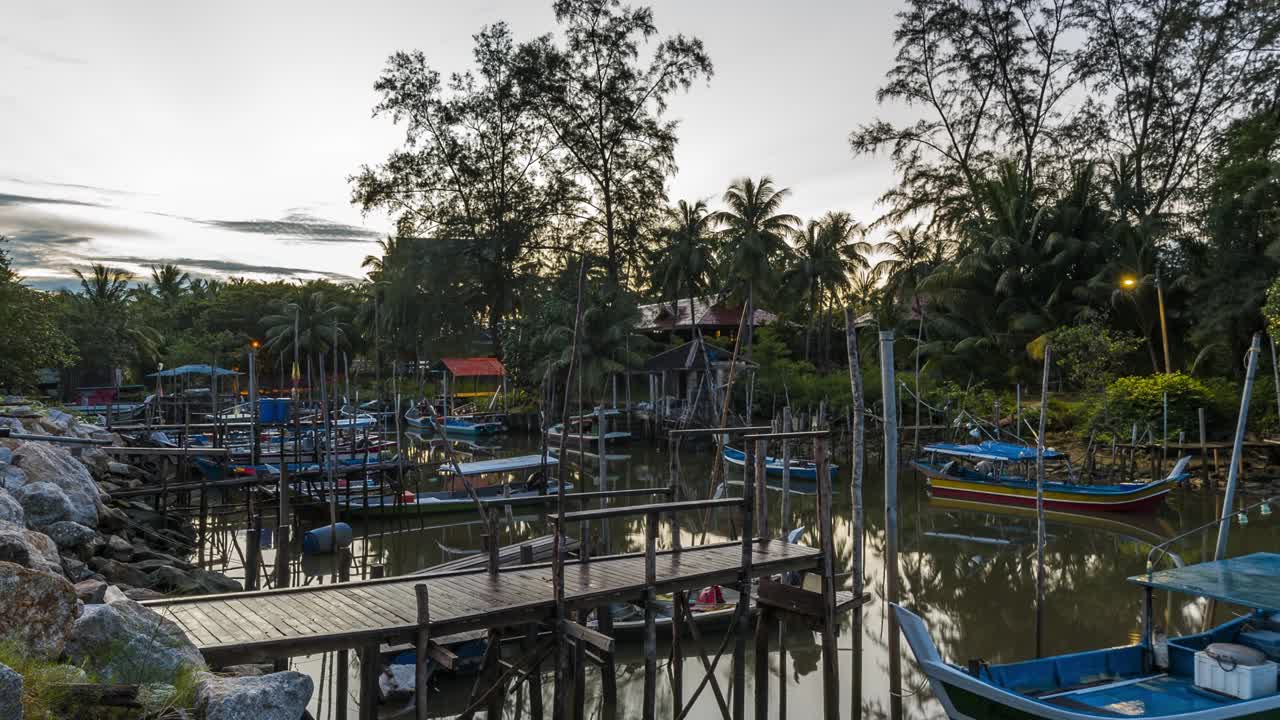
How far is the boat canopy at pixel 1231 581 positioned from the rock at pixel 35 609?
30.1 feet

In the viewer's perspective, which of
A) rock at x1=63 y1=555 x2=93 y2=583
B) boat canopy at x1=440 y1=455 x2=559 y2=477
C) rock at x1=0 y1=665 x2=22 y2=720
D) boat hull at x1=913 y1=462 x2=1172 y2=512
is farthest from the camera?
boat canopy at x1=440 y1=455 x2=559 y2=477

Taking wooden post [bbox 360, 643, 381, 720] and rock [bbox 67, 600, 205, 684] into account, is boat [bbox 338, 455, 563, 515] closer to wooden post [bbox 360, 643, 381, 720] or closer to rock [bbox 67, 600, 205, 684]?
wooden post [bbox 360, 643, 381, 720]

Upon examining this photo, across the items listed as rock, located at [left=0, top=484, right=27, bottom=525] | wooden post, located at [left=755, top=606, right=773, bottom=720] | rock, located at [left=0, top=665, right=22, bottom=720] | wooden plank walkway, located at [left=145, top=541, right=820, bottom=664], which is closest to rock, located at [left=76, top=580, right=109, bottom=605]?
wooden plank walkway, located at [left=145, top=541, right=820, bottom=664]

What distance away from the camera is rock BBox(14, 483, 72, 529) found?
34.4 ft

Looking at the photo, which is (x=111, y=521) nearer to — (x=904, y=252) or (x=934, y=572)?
(x=934, y=572)

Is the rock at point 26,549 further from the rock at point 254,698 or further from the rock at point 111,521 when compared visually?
the rock at point 111,521

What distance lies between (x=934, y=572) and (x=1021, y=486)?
22.3ft

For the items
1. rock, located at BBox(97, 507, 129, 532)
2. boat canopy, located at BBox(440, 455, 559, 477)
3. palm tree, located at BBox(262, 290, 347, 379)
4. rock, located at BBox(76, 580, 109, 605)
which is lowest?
rock, located at BBox(97, 507, 129, 532)

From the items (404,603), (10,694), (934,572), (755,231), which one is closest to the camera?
(10,694)

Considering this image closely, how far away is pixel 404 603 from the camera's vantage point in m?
7.63

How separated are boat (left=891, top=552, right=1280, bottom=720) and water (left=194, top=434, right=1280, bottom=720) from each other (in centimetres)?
216

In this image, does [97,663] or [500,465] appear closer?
[97,663]

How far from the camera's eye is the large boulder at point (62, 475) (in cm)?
1243

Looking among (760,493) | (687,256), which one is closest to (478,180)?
(687,256)
